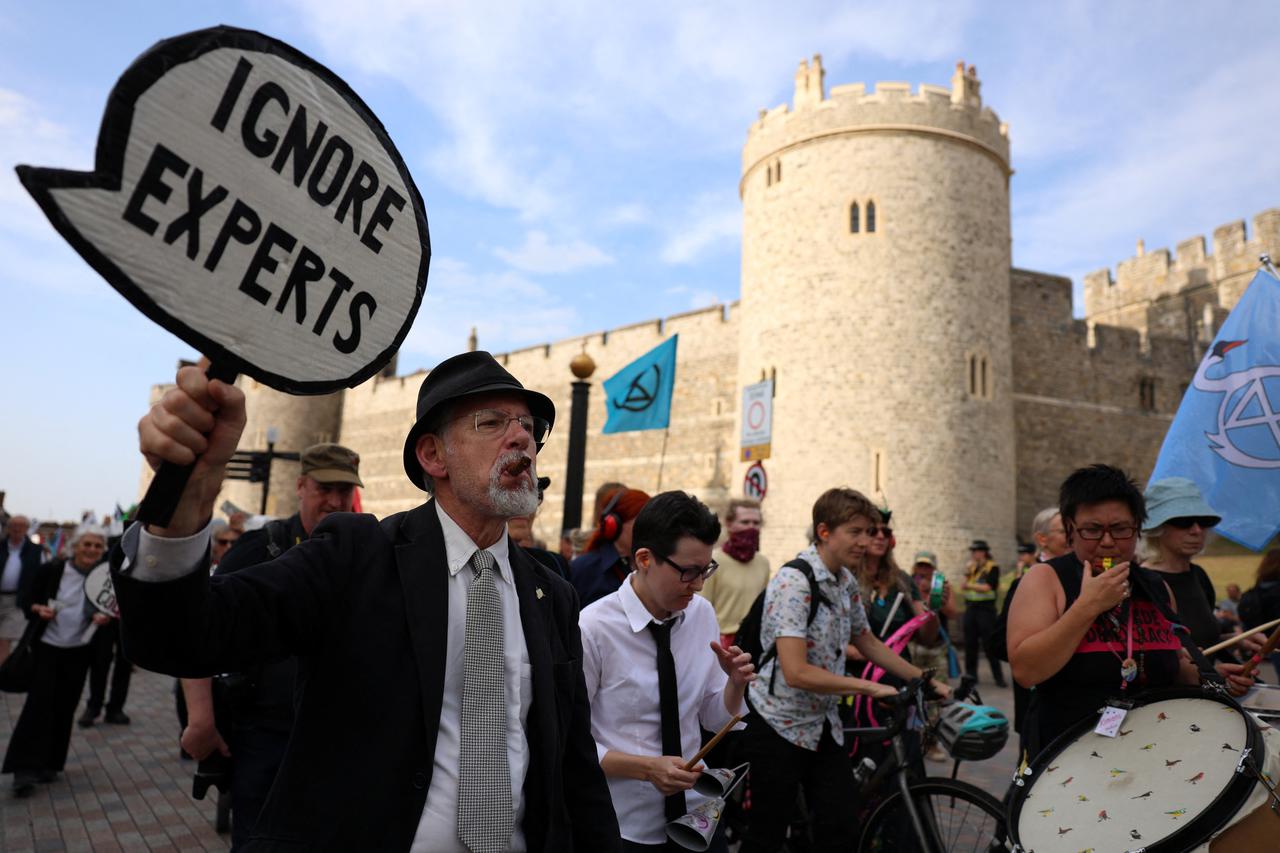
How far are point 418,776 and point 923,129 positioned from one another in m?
19.5

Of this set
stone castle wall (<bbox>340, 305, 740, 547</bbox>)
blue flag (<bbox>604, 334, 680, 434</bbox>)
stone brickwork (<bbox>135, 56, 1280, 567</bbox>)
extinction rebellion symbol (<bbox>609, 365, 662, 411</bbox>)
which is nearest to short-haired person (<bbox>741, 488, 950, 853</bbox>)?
blue flag (<bbox>604, 334, 680, 434</bbox>)

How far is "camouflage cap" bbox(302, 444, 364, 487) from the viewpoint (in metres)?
3.31

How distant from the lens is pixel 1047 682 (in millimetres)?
2693

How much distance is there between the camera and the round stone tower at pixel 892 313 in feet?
58.1

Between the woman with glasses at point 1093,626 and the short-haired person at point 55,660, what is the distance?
562 cm

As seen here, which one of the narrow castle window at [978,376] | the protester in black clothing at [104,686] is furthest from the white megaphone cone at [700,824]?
the narrow castle window at [978,376]

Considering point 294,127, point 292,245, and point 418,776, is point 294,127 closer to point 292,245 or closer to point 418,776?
point 292,245

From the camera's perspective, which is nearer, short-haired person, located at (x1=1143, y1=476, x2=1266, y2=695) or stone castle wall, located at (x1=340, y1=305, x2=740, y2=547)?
short-haired person, located at (x1=1143, y1=476, x2=1266, y2=695)

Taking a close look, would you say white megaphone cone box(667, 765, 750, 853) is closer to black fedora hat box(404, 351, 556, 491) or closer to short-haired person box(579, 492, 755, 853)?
short-haired person box(579, 492, 755, 853)

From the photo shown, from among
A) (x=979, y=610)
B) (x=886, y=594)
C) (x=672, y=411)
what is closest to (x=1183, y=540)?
(x=886, y=594)

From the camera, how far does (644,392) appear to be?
→ 374 inches

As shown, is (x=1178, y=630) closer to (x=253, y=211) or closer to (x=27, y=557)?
(x=253, y=211)

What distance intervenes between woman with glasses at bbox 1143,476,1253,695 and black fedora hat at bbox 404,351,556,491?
280cm

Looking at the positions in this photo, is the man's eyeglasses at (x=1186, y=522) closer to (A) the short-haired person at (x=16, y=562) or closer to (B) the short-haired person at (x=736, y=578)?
(B) the short-haired person at (x=736, y=578)
